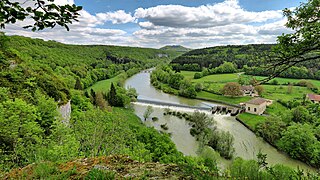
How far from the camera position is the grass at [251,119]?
29986 mm

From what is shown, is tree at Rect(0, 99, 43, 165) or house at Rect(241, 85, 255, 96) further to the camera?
house at Rect(241, 85, 255, 96)

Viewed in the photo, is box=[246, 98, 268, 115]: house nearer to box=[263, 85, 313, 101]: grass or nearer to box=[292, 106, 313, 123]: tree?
box=[292, 106, 313, 123]: tree

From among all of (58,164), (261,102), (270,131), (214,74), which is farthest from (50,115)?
(214,74)

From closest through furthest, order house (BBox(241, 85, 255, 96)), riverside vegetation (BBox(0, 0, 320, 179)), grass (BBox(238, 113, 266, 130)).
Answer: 1. riverside vegetation (BBox(0, 0, 320, 179))
2. grass (BBox(238, 113, 266, 130))
3. house (BBox(241, 85, 255, 96))

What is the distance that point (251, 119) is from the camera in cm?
3241


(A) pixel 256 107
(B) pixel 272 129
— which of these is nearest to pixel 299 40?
(B) pixel 272 129

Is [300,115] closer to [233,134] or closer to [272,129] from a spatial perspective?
[272,129]

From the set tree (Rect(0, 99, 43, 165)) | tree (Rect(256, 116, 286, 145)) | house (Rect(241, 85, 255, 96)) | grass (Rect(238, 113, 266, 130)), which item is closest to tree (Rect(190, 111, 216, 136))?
grass (Rect(238, 113, 266, 130))

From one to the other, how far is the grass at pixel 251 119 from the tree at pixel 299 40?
26384mm

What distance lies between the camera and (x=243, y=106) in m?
39.2

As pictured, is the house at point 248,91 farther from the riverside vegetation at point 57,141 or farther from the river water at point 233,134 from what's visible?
the riverside vegetation at point 57,141

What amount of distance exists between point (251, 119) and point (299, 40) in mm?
30566

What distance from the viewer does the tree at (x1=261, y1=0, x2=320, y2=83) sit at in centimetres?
387

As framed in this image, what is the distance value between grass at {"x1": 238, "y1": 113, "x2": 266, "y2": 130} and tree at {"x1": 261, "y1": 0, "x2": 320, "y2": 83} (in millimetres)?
26384
